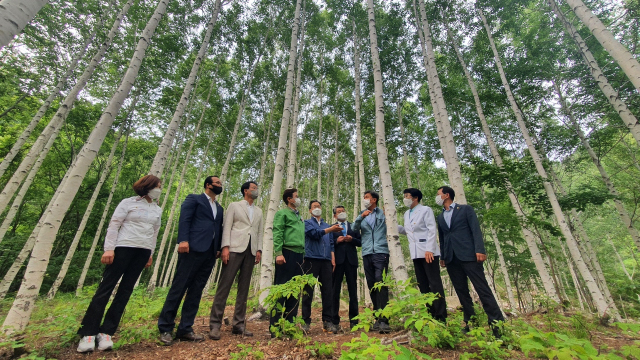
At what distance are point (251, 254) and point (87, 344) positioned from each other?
1734mm

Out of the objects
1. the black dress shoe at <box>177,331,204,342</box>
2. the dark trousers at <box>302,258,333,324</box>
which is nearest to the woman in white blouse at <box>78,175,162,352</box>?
the black dress shoe at <box>177,331,204,342</box>

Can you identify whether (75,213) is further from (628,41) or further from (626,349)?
(628,41)

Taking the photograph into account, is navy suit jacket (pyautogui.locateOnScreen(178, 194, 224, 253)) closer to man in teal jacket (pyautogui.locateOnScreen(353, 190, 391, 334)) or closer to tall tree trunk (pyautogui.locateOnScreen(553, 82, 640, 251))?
man in teal jacket (pyautogui.locateOnScreen(353, 190, 391, 334))

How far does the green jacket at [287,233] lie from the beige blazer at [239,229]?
292mm

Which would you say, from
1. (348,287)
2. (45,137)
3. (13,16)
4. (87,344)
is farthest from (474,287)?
(45,137)

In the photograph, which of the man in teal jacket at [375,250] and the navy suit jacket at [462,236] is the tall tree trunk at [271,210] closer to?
the man in teal jacket at [375,250]

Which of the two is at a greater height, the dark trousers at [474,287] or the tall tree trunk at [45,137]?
the tall tree trunk at [45,137]

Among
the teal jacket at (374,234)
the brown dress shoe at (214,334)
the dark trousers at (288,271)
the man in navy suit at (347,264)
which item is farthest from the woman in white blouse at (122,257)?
the teal jacket at (374,234)

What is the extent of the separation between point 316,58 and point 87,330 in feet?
46.9

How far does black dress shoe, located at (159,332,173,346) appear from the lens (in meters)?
2.64

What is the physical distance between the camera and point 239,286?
3254mm

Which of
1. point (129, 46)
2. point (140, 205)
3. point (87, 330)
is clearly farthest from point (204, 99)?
point (87, 330)

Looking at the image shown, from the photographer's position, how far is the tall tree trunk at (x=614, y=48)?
164 inches

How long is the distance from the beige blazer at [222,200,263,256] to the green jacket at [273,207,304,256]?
29 centimetres
